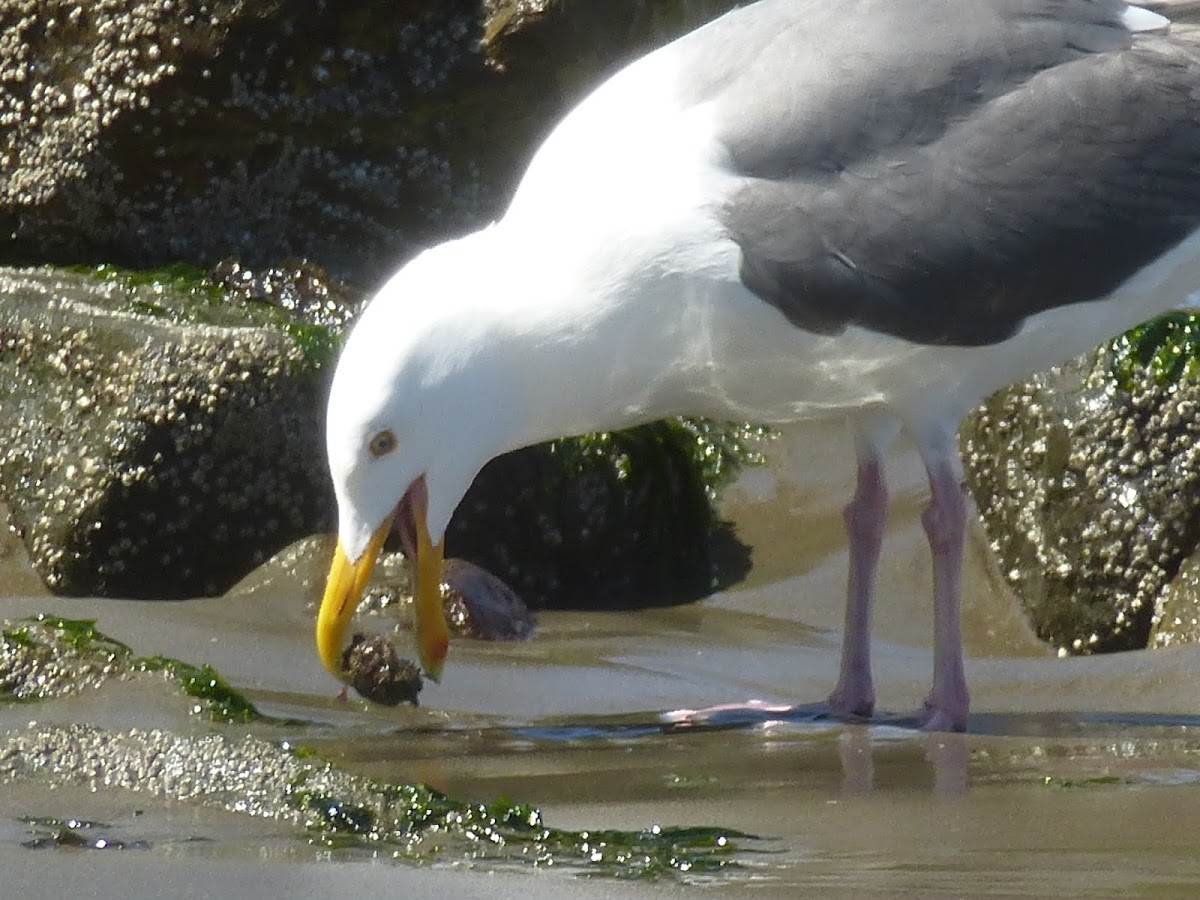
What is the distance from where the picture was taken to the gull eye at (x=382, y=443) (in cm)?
506

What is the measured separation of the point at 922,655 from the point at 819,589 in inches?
28.3

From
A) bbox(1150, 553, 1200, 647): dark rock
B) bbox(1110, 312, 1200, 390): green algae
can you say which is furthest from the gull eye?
bbox(1110, 312, 1200, 390): green algae

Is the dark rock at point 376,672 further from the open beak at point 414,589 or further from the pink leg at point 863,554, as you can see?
the pink leg at point 863,554

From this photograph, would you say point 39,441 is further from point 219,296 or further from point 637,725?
point 637,725

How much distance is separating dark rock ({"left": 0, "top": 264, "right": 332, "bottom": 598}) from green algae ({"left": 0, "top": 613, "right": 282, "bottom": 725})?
2.04m

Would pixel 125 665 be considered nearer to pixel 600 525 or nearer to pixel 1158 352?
pixel 600 525

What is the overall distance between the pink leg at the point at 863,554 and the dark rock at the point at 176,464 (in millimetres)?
1958

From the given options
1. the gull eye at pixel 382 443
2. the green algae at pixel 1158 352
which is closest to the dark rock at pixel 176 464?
the gull eye at pixel 382 443

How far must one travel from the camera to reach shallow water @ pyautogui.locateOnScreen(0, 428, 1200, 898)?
3312mm

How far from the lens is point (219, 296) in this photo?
8234 millimetres

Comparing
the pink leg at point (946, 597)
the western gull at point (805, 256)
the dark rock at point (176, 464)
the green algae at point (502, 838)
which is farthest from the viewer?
the dark rock at point (176, 464)

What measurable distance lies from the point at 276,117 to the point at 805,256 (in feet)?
13.5

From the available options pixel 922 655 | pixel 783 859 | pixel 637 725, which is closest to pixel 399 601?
pixel 637 725

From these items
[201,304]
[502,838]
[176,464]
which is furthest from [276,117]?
[502,838]
